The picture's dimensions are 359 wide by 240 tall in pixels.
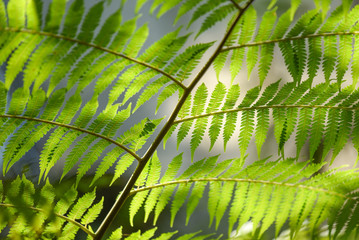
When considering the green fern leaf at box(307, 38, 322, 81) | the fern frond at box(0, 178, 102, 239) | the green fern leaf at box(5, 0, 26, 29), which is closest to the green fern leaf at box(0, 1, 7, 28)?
the green fern leaf at box(5, 0, 26, 29)

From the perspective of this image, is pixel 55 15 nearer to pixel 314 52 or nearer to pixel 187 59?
pixel 187 59

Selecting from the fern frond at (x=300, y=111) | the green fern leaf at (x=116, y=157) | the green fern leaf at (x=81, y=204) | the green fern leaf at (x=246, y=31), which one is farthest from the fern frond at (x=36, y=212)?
the green fern leaf at (x=246, y=31)

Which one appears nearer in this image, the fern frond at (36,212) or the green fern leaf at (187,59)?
the green fern leaf at (187,59)

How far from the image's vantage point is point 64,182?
5.32 ft

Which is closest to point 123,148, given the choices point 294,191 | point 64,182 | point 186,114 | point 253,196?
point 186,114

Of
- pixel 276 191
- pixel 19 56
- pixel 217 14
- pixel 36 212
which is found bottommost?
pixel 36 212

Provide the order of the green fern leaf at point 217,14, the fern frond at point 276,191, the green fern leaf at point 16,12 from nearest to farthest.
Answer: the green fern leaf at point 16,12
the green fern leaf at point 217,14
the fern frond at point 276,191

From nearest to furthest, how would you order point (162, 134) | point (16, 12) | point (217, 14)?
point (16, 12) → point (217, 14) → point (162, 134)

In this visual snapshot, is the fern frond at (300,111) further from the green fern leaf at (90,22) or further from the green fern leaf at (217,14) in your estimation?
the green fern leaf at (90,22)

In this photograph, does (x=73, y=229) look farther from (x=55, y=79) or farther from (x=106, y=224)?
(x=55, y=79)

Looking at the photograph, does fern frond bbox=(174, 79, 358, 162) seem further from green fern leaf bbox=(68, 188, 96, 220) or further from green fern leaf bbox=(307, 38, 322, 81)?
green fern leaf bbox=(68, 188, 96, 220)

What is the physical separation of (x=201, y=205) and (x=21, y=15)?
1.28m

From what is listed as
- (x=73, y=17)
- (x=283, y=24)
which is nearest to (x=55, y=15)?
(x=73, y=17)

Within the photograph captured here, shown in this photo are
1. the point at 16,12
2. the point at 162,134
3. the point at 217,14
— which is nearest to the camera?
the point at 16,12
